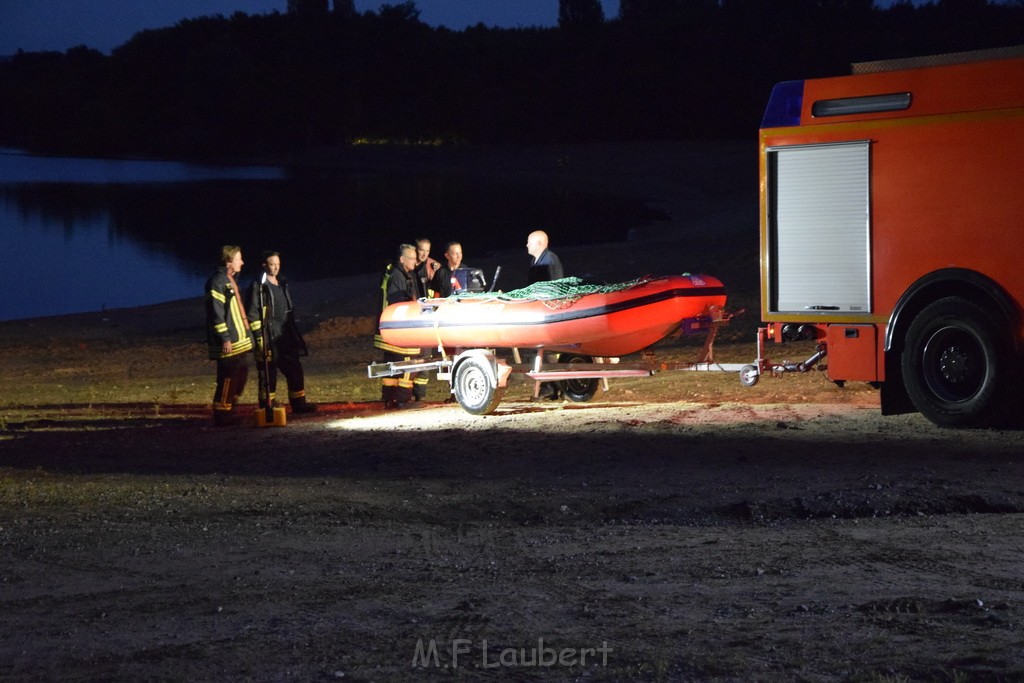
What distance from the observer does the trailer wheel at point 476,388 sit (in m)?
13.6

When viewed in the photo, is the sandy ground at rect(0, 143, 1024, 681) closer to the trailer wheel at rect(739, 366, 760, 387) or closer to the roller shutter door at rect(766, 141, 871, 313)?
the trailer wheel at rect(739, 366, 760, 387)

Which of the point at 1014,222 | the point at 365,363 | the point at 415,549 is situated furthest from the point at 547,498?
the point at 365,363

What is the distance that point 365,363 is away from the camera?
19.9 m

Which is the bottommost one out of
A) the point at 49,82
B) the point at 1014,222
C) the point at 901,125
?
the point at 1014,222

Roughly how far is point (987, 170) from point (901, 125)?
83 centimetres

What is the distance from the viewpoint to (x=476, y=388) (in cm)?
1384

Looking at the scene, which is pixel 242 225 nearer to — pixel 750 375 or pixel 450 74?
pixel 750 375

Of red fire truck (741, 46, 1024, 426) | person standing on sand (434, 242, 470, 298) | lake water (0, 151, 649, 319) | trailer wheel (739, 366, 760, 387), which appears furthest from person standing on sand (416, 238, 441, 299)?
lake water (0, 151, 649, 319)

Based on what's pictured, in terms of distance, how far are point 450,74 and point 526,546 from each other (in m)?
130

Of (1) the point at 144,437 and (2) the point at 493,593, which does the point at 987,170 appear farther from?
(1) the point at 144,437

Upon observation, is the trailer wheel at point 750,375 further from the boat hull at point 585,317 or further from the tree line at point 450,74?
the tree line at point 450,74

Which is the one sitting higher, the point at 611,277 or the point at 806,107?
the point at 806,107

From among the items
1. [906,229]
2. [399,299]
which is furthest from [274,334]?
[906,229]

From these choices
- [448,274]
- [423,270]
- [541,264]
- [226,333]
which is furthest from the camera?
[423,270]
